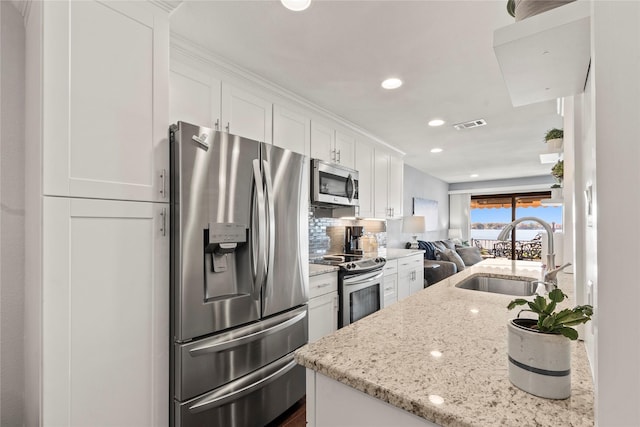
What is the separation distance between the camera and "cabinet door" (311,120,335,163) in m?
2.91

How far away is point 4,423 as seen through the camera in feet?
4.70

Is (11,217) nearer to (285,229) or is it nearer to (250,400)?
(285,229)

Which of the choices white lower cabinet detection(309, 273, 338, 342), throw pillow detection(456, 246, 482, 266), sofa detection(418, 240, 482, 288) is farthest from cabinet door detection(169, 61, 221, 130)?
throw pillow detection(456, 246, 482, 266)

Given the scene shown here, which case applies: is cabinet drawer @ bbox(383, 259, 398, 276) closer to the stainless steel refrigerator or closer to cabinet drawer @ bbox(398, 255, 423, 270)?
cabinet drawer @ bbox(398, 255, 423, 270)

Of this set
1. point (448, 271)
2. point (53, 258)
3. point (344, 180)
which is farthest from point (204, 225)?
point (448, 271)

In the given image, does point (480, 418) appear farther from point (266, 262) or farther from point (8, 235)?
point (8, 235)

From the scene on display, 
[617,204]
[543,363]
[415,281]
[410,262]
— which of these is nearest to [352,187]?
[410,262]

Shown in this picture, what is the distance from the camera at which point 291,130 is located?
2658mm

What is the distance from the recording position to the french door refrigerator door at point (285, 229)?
1881 millimetres

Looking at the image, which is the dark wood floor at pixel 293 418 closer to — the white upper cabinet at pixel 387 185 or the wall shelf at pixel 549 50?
the wall shelf at pixel 549 50

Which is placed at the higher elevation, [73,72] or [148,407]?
[73,72]

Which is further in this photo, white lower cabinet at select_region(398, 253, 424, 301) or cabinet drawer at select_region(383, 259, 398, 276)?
white lower cabinet at select_region(398, 253, 424, 301)

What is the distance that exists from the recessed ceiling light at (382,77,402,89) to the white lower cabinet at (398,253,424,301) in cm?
218

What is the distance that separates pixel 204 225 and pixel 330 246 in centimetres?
217
